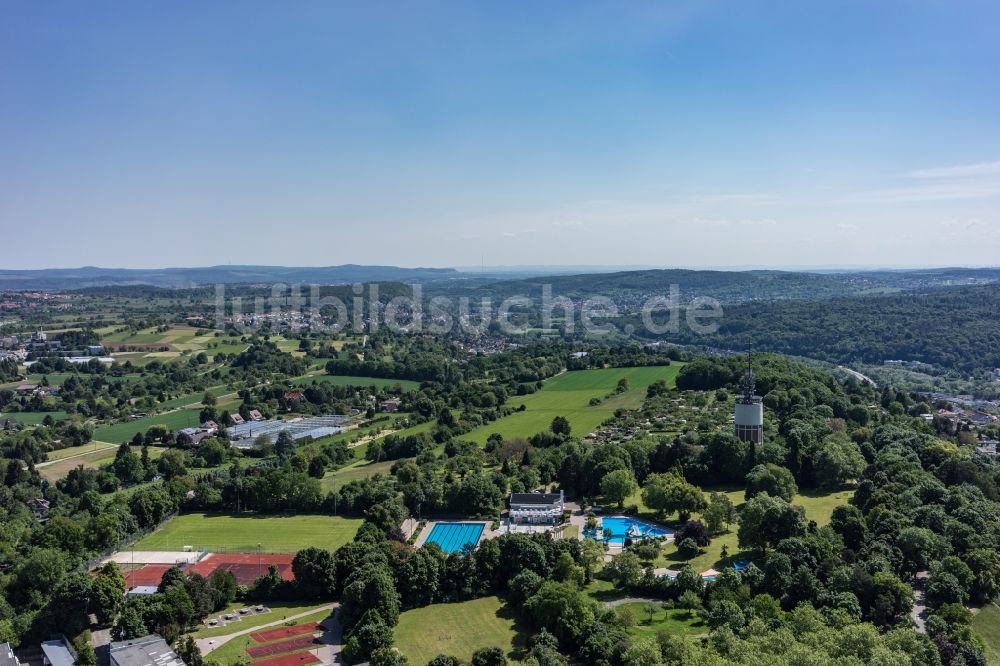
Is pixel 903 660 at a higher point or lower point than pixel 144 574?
higher

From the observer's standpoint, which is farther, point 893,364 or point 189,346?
point 189,346

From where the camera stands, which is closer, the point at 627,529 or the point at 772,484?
the point at 627,529

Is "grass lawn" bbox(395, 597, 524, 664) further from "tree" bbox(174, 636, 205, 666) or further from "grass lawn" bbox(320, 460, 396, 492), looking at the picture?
"grass lawn" bbox(320, 460, 396, 492)

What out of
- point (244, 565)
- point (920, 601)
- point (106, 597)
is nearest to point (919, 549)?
point (920, 601)

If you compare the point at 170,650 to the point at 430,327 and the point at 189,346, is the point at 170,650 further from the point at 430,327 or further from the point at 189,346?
the point at 430,327

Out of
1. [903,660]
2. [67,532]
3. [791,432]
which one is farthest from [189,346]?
[903,660]

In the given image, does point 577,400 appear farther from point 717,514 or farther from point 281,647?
point 281,647

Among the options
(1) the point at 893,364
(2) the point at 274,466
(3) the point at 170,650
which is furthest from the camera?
(1) the point at 893,364

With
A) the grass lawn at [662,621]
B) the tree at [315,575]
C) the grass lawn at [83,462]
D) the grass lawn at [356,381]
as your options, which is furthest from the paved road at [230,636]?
the grass lawn at [356,381]
